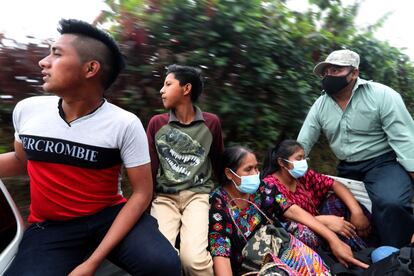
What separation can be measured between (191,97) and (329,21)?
3384mm

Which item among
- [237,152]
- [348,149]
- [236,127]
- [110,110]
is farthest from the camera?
[236,127]

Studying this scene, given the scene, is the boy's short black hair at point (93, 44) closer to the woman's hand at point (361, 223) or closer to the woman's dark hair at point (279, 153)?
the woman's dark hair at point (279, 153)

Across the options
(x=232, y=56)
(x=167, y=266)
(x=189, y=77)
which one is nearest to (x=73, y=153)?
(x=167, y=266)

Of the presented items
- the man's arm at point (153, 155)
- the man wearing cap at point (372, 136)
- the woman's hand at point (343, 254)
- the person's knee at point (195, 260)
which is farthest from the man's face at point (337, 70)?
the person's knee at point (195, 260)

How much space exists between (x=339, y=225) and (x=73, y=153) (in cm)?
206

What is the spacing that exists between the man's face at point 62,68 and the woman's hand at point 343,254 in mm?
2055

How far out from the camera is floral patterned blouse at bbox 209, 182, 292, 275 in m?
2.19

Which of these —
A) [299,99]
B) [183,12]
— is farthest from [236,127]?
[183,12]

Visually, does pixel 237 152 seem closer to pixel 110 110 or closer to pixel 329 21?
pixel 110 110

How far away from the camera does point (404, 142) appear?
2.75 metres

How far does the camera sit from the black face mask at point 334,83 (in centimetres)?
289

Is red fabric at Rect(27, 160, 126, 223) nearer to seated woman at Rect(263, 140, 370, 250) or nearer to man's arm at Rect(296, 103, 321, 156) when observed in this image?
seated woman at Rect(263, 140, 370, 250)

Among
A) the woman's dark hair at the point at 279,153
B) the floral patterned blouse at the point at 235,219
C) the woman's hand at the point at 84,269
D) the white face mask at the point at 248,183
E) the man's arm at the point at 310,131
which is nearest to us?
the woman's hand at the point at 84,269

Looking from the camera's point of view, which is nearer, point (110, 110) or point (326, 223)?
point (110, 110)
